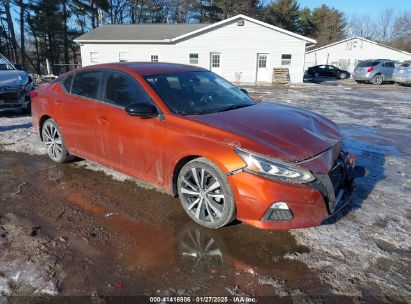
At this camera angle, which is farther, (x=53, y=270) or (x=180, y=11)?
(x=180, y=11)

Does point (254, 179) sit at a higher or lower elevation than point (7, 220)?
higher

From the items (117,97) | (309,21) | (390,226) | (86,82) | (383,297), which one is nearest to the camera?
(383,297)

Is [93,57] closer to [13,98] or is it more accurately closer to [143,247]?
[13,98]

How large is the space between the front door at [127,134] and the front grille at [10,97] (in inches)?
221

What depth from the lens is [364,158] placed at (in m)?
6.17

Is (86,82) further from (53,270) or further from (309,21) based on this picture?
(309,21)

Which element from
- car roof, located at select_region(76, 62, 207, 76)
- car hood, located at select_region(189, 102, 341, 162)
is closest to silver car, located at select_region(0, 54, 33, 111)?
car roof, located at select_region(76, 62, 207, 76)

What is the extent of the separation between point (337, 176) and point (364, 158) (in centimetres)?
302

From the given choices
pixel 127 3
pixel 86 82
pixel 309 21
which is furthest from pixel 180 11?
pixel 86 82

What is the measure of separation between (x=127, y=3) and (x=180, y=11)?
277 inches

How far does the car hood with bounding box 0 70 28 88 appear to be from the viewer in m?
8.96

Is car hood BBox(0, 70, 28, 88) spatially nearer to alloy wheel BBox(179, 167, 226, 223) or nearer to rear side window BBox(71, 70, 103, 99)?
rear side window BBox(71, 70, 103, 99)

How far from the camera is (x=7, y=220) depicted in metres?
3.84

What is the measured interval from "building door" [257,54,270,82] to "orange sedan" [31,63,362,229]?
2239 cm
